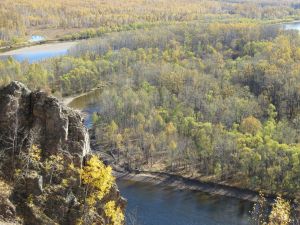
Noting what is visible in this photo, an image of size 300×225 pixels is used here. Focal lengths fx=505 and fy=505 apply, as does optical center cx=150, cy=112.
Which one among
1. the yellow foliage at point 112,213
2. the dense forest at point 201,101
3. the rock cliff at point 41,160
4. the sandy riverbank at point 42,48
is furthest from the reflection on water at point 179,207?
the sandy riverbank at point 42,48

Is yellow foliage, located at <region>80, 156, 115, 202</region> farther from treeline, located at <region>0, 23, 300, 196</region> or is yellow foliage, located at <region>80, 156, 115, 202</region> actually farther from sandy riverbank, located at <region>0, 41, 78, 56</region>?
sandy riverbank, located at <region>0, 41, 78, 56</region>

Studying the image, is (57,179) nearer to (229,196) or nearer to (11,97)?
(11,97)

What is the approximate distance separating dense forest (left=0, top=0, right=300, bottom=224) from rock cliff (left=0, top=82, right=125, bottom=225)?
17243mm

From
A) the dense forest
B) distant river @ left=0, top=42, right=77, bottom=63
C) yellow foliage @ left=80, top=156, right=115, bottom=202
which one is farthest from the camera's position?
distant river @ left=0, top=42, right=77, bottom=63

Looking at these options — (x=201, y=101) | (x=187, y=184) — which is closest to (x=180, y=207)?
(x=187, y=184)

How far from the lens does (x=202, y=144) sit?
74.9 metres

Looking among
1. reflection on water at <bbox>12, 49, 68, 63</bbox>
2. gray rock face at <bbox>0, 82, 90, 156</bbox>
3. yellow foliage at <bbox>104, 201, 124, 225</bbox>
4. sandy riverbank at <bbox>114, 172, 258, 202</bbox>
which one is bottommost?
sandy riverbank at <bbox>114, 172, 258, 202</bbox>

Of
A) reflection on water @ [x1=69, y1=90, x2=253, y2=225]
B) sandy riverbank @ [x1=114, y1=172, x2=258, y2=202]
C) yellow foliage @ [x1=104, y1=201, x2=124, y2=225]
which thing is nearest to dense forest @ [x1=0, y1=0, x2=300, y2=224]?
sandy riverbank @ [x1=114, y1=172, x2=258, y2=202]

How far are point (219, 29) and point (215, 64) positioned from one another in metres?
39.9

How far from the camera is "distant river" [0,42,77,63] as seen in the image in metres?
165

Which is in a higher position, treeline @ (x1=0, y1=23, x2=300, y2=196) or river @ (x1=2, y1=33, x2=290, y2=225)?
treeline @ (x1=0, y1=23, x2=300, y2=196)

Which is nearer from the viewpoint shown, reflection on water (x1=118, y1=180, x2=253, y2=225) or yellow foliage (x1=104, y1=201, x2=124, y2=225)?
yellow foliage (x1=104, y1=201, x2=124, y2=225)

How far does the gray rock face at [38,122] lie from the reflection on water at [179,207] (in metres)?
27.0

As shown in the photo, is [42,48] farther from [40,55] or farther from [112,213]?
[112,213]
